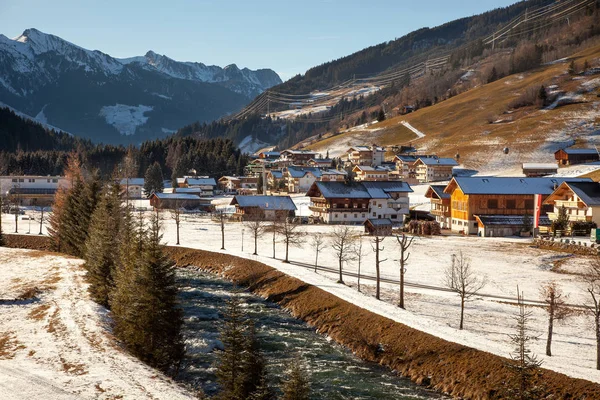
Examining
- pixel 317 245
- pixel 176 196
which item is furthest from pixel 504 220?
pixel 176 196

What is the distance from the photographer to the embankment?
27312mm

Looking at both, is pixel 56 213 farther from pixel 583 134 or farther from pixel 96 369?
pixel 583 134

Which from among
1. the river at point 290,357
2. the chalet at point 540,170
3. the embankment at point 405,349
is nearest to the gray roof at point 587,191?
the embankment at point 405,349

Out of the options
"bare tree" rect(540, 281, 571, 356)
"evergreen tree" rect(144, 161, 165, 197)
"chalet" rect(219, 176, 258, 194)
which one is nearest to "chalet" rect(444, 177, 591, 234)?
"bare tree" rect(540, 281, 571, 356)

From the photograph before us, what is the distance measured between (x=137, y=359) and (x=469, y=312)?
24717mm

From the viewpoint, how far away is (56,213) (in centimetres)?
7650

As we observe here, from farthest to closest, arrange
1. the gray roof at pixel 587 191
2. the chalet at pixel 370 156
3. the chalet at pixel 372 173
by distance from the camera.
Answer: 1. the chalet at pixel 370 156
2. the chalet at pixel 372 173
3. the gray roof at pixel 587 191

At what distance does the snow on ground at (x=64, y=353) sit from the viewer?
87.4ft

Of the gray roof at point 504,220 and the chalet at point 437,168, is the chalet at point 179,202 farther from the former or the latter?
the gray roof at point 504,220

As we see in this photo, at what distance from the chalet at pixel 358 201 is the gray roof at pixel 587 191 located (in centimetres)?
3408

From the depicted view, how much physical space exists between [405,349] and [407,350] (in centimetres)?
21

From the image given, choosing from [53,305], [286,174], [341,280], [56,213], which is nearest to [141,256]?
[53,305]

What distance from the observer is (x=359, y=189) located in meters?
100

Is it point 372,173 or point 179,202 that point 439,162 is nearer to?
point 372,173
